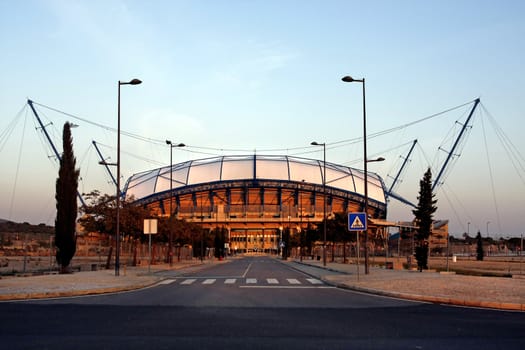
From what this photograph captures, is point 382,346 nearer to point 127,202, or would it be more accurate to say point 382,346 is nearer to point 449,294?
point 449,294

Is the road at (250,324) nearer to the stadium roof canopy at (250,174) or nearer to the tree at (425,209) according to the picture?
the tree at (425,209)

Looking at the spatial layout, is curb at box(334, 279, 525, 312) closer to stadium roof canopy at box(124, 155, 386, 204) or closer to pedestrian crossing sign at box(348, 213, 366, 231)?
pedestrian crossing sign at box(348, 213, 366, 231)

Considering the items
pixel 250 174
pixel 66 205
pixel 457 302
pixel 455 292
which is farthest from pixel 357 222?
pixel 250 174

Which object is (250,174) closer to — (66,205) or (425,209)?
(425,209)

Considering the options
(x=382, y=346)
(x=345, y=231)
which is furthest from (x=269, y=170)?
(x=382, y=346)

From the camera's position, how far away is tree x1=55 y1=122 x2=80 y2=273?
1471 inches

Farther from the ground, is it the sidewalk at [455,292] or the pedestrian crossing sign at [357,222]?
the pedestrian crossing sign at [357,222]

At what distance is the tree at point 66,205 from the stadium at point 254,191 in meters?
124

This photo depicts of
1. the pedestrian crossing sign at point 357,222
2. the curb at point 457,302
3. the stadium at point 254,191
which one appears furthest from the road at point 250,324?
the stadium at point 254,191

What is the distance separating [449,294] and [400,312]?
5353 mm

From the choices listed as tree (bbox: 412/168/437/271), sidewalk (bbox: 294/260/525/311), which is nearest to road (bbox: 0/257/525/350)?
sidewalk (bbox: 294/260/525/311)

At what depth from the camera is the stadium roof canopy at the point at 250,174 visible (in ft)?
545

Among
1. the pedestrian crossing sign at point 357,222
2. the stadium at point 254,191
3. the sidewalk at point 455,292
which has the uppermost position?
the stadium at point 254,191

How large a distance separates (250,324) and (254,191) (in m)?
157
